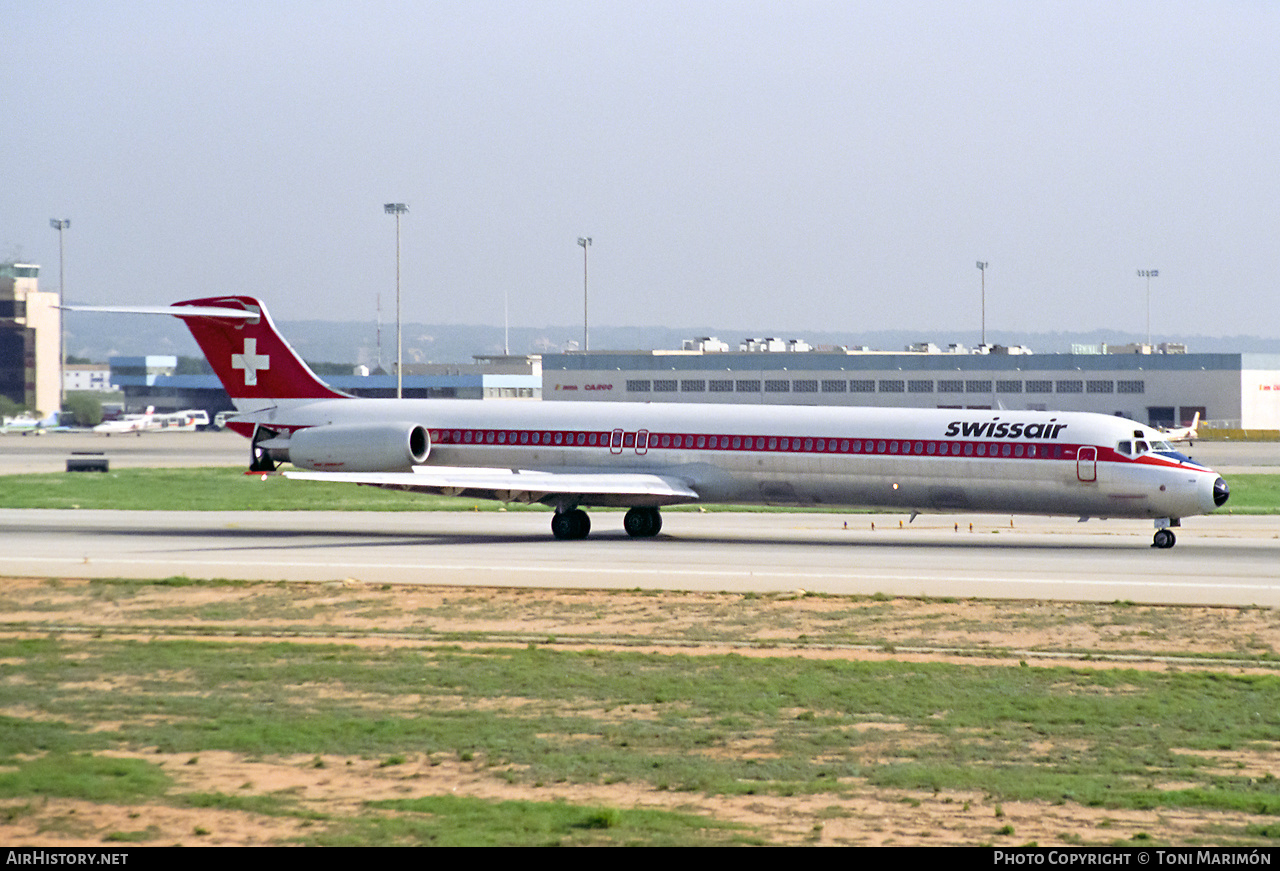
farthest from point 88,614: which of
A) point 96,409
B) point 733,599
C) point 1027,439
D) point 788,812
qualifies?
point 96,409

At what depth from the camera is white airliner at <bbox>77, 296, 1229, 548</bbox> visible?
33719 millimetres

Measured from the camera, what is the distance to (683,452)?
36656mm

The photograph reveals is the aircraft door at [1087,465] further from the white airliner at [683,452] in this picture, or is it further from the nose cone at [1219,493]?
the nose cone at [1219,493]

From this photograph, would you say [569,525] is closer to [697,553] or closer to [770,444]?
[697,553]

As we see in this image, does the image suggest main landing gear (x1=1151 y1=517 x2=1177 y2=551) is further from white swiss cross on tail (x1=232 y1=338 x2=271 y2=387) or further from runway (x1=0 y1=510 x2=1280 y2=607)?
white swiss cross on tail (x1=232 y1=338 x2=271 y2=387)

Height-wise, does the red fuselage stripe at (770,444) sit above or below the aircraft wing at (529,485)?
above

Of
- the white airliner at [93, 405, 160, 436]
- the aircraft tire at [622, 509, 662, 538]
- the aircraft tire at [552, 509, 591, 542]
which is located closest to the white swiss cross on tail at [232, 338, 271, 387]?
the aircraft tire at [552, 509, 591, 542]

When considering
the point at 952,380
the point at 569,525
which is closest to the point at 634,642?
the point at 569,525

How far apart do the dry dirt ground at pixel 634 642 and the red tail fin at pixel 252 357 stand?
1431 centimetres

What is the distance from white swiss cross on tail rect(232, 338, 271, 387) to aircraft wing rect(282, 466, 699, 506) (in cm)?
512

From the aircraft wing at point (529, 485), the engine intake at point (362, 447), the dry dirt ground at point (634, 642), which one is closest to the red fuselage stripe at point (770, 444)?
the engine intake at point (362, 447)

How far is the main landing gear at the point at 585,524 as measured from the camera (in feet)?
119

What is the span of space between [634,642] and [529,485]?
1458 centimetres

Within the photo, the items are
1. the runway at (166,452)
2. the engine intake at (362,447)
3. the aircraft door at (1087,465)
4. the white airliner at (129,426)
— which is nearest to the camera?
the aircraft door at (1087,465)
